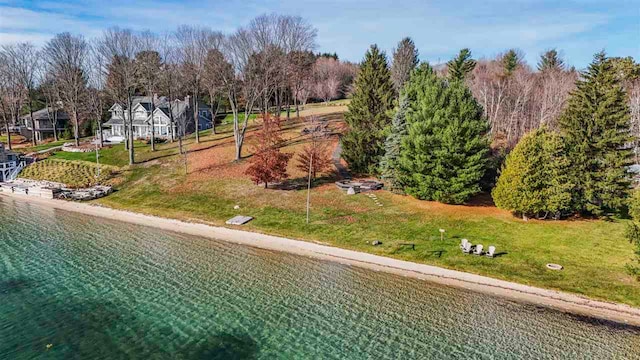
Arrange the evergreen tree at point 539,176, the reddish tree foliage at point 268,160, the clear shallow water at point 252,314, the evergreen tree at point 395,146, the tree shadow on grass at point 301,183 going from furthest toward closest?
the tree shadow on grass at point 301,183 < the reddish tree foliage at point 268,160 < the evergreen tree at point 395,146 < the evergreen tree at point 539,176 < the clear shallow water at point 252,314

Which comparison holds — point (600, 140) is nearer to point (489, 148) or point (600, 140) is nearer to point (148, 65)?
point (489, 148)

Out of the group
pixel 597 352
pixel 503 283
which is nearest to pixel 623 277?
pixel 503 283

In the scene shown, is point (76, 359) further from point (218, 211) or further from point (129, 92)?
point (129, 92)

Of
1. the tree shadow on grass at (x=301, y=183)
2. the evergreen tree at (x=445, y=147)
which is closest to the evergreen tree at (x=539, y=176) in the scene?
the evergreen tree at (x=445, y=147)

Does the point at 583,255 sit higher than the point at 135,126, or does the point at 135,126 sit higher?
the point at 135,126

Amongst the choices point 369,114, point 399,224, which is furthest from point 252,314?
point 369,114

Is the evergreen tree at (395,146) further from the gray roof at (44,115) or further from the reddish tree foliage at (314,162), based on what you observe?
the gray roof at (44,115)

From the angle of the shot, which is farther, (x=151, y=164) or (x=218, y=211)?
(x=151, y=164)
